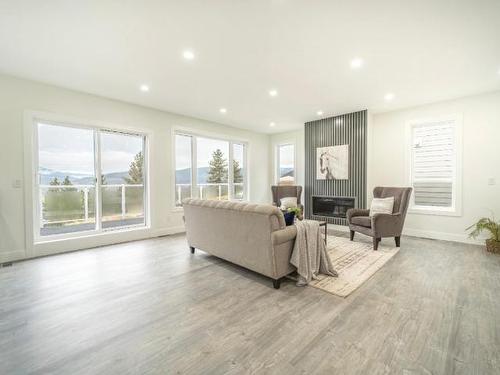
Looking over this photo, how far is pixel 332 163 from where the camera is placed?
5684 millimetres

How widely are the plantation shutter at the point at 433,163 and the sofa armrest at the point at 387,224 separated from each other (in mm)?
1475

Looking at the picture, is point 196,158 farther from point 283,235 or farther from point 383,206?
point 383,206

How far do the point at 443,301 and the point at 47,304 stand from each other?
12.8 feet

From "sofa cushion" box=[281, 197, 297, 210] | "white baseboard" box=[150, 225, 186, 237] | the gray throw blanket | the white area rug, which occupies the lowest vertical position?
the white area rug

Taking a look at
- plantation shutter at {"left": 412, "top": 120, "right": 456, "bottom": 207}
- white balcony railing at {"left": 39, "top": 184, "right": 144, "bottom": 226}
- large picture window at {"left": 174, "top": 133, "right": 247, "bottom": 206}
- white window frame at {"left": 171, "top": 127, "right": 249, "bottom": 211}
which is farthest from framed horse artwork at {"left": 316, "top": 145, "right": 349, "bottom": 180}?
white balcony railing at {"left": 39, "top": 184, "right": 144, "bottom": 226}

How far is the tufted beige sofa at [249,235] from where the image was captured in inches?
97.2

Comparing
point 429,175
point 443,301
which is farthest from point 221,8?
point 429,175

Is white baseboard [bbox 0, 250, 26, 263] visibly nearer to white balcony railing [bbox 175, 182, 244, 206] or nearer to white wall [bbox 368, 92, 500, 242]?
white balcony railing [bbox 175, 182, 244, 206]

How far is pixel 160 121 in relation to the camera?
5090 millimetres

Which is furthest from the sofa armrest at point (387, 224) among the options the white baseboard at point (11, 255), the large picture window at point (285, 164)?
the white baseboard at point (11, 255)

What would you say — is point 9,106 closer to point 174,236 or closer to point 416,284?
point 174,236

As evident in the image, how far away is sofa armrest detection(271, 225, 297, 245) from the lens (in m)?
2.43

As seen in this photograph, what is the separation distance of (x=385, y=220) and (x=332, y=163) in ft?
7.17

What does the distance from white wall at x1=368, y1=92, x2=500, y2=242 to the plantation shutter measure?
0.21 meters
